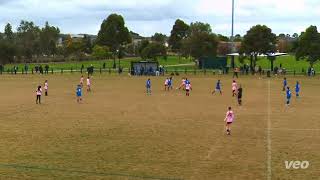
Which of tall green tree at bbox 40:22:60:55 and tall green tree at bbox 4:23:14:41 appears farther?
tall green tree at bbox 4:23:14:41

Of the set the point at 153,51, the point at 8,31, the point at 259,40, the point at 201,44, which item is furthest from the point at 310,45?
the point at 8,31

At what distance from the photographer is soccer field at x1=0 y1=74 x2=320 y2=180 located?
16.2m

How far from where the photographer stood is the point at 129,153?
61.3 feet

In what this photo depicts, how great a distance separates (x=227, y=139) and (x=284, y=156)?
371cm

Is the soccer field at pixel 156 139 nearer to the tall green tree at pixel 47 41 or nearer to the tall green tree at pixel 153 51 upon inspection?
the tall green tree at pixel 153 51

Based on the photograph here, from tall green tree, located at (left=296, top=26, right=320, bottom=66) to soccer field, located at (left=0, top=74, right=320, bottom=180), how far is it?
125 feet

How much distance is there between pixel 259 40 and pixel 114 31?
29818 millimetres

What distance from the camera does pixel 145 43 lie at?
110938 millimetres

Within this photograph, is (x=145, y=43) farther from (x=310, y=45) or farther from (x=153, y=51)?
(x=310, y=45)

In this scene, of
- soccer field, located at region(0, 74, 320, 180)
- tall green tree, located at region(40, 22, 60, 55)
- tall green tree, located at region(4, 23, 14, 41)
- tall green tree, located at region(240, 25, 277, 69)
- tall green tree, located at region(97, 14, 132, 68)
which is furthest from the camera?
tall green tree, located at region(4, 23, 14, 41)

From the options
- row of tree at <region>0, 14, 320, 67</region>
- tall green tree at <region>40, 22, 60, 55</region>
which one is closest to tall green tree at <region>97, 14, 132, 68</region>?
row of tree at <region>0, 14, 320, 67</region>

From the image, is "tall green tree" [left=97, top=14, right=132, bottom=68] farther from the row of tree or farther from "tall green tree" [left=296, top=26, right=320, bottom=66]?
"tall green tree" [left=296, top=26, right=320, bottom=66]

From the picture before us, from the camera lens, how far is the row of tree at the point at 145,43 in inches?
3017

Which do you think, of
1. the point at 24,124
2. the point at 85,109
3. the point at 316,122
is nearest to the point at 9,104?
the point at 85,109
